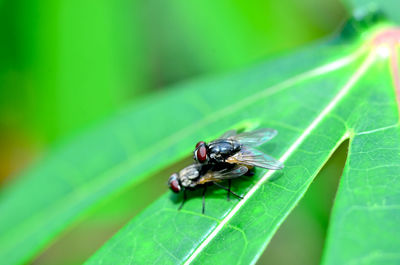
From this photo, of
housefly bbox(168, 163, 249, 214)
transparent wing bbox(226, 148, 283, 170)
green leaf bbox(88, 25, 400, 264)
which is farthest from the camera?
housefly bbox(168, 163, 249, 214)

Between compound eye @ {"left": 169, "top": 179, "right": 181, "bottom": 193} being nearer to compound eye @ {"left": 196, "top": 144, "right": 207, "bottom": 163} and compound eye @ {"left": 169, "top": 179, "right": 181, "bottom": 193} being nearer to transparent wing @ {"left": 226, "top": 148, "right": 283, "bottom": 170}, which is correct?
compound eye @ {"left": 196, "top": 144, "right": 207, "bottom": 163}

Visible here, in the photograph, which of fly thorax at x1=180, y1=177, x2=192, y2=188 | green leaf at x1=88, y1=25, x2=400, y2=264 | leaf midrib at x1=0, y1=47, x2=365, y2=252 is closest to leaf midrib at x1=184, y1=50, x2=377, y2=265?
green leaf at x1=88, y1=25, x2=400, y2=264

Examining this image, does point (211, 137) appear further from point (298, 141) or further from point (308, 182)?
point (308, 182)

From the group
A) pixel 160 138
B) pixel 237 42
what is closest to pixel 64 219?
pixel 160 138

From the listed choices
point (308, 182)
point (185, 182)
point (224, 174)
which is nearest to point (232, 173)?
point (224, 174)

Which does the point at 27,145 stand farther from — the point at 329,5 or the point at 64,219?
the point at 329,5

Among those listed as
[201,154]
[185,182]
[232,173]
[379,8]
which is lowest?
[185,182]

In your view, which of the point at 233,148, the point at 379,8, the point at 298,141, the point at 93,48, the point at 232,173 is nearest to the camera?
the point at 298,141
